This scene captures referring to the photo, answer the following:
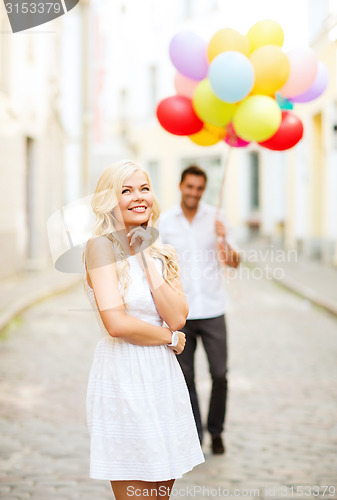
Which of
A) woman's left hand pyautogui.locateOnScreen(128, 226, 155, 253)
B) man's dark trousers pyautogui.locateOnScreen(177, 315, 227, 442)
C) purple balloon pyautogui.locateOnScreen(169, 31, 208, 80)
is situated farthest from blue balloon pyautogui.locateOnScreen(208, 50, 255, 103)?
woman's left hand pyautogui.locateOnScreen(128, 226, 155, 253)

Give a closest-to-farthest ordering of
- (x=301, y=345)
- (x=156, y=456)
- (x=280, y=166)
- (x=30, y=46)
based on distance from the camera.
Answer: (x=156, y=456) < (x=301, y=345) < (x=30, y=46) < (x=280, y=166)

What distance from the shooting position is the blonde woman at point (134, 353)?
2.54m

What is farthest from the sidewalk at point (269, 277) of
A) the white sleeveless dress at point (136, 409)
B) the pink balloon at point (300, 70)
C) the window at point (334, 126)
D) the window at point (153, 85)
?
the window at point (153, 85)

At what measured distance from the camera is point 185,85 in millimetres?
4582

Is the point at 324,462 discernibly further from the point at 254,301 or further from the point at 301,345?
the point at 254,301

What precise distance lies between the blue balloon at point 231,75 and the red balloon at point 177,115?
0.37 meters

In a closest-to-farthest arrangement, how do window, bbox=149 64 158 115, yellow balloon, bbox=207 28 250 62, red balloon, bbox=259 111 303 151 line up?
yellow balloon, bbox=207 28 250 62 → red balloon, bbox=259 111 303 151 → window, bbox=149 64 158 115

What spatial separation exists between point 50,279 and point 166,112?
11494mm

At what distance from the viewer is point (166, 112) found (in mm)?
4461

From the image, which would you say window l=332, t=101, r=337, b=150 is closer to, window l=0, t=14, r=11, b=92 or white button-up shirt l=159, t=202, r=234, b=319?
window l=0, t=14, r=11, b=92

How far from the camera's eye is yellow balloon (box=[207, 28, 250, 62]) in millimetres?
4152

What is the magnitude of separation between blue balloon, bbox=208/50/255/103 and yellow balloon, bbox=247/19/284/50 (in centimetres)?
19

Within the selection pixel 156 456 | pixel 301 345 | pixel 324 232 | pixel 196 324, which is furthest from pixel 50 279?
pixel 156 456

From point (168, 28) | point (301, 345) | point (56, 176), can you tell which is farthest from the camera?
point (168, 28)
